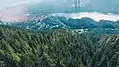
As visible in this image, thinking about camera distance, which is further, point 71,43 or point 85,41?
point 85,41

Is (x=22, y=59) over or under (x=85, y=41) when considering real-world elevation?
over

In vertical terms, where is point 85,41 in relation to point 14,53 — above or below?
below

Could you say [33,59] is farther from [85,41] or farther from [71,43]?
[85,41]

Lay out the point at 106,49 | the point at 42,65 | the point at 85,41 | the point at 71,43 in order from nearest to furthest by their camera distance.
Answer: the point at 42,65 < the point at 106,49 < the point at 71,43 < the point at 85,41

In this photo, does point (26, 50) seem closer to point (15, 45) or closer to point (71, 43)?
point (15, 45)

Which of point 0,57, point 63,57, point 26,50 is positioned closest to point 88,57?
point 63,57

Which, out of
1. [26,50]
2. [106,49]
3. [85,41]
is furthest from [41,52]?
[85,41]

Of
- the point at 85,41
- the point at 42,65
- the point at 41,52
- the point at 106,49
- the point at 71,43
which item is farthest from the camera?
the point at 85,41
